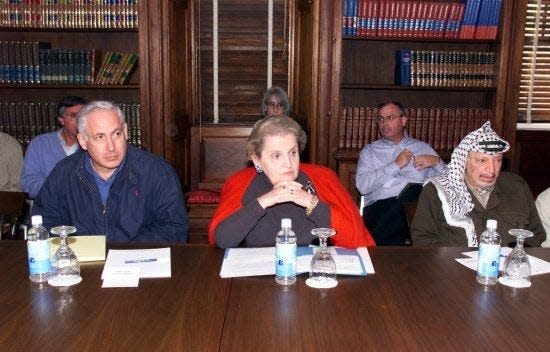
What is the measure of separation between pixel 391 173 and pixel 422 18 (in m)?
1.31

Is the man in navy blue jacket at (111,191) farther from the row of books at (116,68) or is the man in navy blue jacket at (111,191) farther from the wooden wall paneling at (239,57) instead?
the wooden wall paneling at (239,57)

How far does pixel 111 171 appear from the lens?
94.9 inches

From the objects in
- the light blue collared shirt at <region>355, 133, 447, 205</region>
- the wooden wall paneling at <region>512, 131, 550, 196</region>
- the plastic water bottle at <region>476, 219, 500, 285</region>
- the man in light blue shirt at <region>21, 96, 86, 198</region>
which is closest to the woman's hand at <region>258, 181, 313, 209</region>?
the plastic water bottle at <region>476, 219, 500, 285</region>

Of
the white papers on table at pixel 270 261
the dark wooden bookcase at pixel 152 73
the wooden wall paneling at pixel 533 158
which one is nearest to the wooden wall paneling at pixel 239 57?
the dark wooden bookcase at pixel 152 73

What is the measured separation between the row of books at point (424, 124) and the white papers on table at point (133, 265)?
256 cm

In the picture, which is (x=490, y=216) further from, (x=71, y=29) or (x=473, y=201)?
(x=71, y=29)

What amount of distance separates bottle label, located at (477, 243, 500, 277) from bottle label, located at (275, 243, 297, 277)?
0.56 meters

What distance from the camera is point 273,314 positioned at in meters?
1.43

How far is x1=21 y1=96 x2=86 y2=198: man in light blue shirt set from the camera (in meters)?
3.49

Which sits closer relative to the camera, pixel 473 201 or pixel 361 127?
pixel 473 201

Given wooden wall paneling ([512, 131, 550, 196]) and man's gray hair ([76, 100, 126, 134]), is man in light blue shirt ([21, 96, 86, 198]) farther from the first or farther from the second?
wooden wall paneling ([512, 131, 550, 196])

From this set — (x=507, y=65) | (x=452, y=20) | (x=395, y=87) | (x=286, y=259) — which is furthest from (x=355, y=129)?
(x=286, y=259)

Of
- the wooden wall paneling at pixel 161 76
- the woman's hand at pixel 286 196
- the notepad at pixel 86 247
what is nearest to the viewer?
the notepad at pixel 86 247

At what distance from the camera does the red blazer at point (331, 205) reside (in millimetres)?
2076
